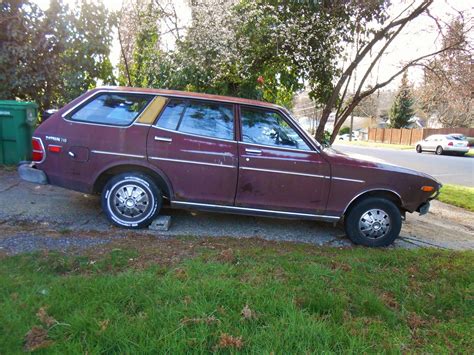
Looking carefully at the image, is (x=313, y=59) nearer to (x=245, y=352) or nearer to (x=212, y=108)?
(x=212, y=108)

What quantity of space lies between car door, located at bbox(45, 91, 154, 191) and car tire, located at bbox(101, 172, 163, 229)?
256mm

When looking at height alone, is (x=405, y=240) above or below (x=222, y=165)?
below

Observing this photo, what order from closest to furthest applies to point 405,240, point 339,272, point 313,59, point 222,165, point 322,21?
1. point 339,272
2. point 222,165
3. point 405,240
4. point 322,21
5. point 313,59

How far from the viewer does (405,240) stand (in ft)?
17.4

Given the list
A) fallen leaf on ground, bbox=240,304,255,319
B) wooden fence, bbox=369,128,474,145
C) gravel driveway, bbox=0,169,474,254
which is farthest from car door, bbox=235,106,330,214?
wooden fence, bbox=369,128,474,145

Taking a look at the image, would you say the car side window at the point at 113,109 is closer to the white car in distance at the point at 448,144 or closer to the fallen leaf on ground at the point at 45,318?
the fallen leaf on ground at the point at 45,318

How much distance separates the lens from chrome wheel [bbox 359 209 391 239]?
4.82 meters

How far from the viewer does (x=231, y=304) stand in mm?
2807

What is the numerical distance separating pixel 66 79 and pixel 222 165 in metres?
5.44

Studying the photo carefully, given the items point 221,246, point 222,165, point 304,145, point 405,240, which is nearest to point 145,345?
point 221,246

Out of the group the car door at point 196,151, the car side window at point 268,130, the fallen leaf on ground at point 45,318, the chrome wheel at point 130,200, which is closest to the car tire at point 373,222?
the car side window at point 268,130

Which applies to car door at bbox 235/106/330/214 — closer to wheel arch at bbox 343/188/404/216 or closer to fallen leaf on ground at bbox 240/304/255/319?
wheel arch at bbox 343/188/404/216

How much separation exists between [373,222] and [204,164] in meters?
2.27

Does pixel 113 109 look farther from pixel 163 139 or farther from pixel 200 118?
pixel 200 118
